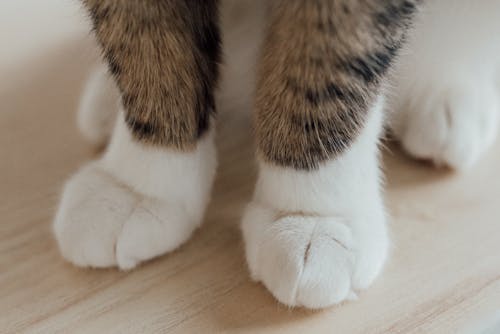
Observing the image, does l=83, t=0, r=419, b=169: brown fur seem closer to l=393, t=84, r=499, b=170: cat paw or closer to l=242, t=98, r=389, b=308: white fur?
l=242, t=98, r=389, b=308: white fur

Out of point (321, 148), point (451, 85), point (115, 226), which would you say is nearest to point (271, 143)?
point (321, 148)

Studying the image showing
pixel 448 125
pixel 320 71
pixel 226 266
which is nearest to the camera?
pixel 320 71

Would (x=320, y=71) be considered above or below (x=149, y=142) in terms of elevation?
above

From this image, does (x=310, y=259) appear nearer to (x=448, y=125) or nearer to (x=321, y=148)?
(x=321, y=148)

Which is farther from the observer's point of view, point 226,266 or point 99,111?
point 99,111

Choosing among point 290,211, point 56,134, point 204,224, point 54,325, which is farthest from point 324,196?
point 56,134

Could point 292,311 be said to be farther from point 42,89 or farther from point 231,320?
point 42,89
